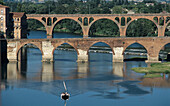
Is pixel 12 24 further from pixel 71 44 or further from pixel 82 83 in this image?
pixel 82 83

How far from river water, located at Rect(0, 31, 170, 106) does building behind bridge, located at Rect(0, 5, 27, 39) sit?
14279 millimetres

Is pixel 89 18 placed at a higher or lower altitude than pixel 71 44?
higher

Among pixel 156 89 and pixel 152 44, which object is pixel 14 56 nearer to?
pixel 152 44

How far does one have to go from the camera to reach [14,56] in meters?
122

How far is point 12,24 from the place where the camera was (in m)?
141

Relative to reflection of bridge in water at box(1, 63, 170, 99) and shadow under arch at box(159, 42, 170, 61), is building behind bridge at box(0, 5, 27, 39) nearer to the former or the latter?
reflection of bridge in water at box(1, 63, 170, 99)

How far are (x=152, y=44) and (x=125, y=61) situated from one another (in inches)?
349

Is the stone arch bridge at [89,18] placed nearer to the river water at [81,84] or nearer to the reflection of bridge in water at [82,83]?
the river water at [81,84]

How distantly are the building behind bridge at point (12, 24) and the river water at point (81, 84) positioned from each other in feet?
46.8

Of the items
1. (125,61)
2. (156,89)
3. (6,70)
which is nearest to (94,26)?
(125,61)

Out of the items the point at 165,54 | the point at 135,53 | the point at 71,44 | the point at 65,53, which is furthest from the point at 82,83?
the point at 165,54

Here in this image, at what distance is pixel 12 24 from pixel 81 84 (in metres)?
51.1

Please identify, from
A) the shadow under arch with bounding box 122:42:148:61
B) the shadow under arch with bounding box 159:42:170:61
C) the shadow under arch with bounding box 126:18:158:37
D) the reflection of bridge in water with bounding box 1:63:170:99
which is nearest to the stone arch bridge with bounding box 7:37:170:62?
the shadow under arch with bounding box 122:42:148:61

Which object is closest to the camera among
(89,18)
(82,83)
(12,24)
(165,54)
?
(82,83)
